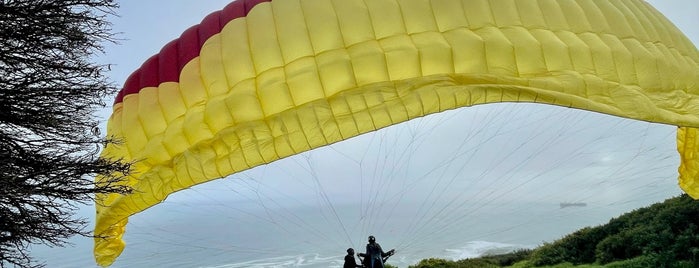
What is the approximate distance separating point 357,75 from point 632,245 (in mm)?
7592

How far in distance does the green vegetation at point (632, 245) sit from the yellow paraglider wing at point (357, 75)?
474cm

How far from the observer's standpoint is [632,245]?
9898mm

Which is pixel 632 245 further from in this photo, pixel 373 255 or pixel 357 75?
pixel 357 75

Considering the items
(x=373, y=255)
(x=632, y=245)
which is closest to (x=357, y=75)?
(x=373, y=255)

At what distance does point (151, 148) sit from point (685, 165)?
6.14 m

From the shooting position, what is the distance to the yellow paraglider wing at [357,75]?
4949mm

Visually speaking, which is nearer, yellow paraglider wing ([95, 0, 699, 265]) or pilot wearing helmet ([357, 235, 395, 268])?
yellow paraglider wing ([95, 0, 699, 265])

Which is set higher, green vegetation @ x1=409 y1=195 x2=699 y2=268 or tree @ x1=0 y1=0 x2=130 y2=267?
tree @ x1=0 y1=0 x2=130 y2=267

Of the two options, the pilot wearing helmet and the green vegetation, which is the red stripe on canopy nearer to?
the pilot wearing helmet

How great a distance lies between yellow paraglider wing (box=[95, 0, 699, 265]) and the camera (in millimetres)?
4949

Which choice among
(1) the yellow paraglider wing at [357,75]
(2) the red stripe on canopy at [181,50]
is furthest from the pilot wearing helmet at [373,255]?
(2) the red stripe on canopy at [181,50]

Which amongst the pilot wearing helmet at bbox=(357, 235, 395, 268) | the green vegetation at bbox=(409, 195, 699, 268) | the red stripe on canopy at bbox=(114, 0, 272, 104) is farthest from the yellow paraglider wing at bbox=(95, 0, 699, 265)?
the green vegetation at bbox=(409, 195, 699, 268)

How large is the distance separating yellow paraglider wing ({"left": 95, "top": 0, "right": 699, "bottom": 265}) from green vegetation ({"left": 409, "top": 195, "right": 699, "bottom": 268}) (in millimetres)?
4739

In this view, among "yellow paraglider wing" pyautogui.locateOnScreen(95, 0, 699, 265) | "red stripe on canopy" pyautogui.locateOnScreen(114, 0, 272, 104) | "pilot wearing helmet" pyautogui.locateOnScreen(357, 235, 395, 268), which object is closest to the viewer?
"yellow paraglider wing" pyautogui.locateOnScreen(95, 0, 699, 265)
